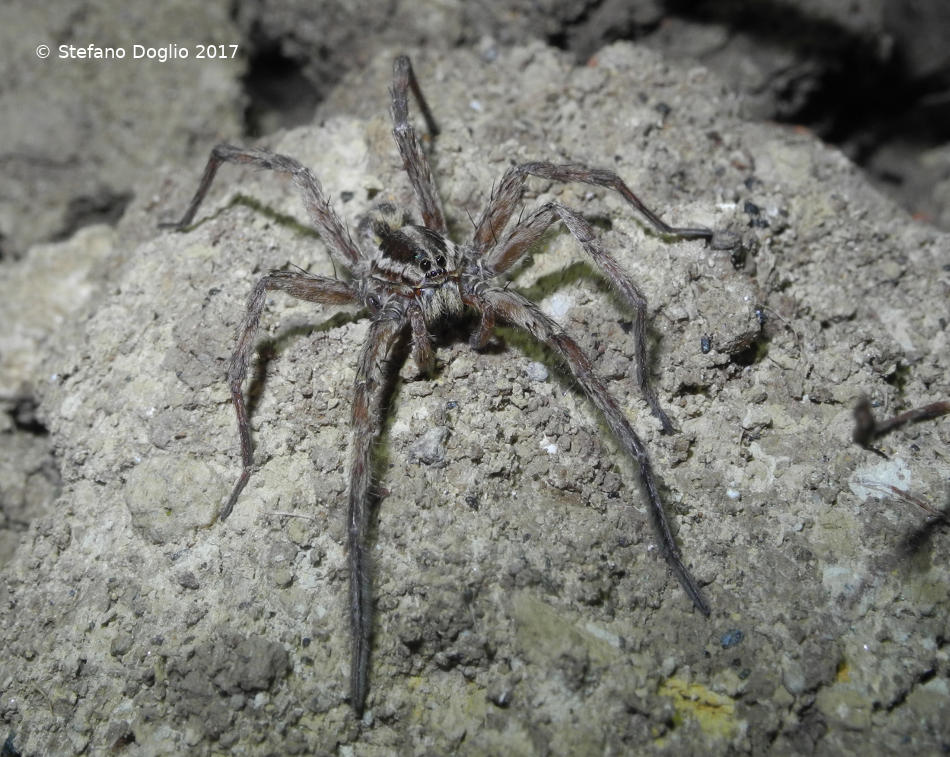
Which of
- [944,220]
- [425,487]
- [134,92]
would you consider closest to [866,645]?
[425,487]

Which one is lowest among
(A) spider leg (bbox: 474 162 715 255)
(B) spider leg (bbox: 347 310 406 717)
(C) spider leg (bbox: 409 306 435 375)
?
(B) spider leg (bbox: 347 310 406 717)

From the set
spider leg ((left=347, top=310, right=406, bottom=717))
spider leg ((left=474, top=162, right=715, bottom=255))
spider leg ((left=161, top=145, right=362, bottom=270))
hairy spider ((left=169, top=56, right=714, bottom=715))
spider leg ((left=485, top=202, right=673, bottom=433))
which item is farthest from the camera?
spider leg ((left=161, top=145, right=362, bottom=270))

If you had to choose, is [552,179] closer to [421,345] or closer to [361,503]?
[421,345]

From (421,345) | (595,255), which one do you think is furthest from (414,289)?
(595,255)

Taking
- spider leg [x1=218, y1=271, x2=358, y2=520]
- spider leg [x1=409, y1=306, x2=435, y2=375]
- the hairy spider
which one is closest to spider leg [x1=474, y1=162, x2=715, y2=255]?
the hairy spider

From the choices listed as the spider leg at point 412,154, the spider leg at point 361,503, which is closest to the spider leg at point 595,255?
the spider leg at point 412,154

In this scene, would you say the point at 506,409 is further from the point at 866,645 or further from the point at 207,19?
the point at 207,19

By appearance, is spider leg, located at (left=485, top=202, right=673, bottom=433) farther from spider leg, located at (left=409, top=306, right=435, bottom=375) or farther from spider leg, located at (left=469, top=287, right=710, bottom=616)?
spider leg, located at (left=409, top=306, right=435, bottom=375)

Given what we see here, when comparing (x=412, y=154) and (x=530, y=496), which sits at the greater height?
(x=412, y=154)
